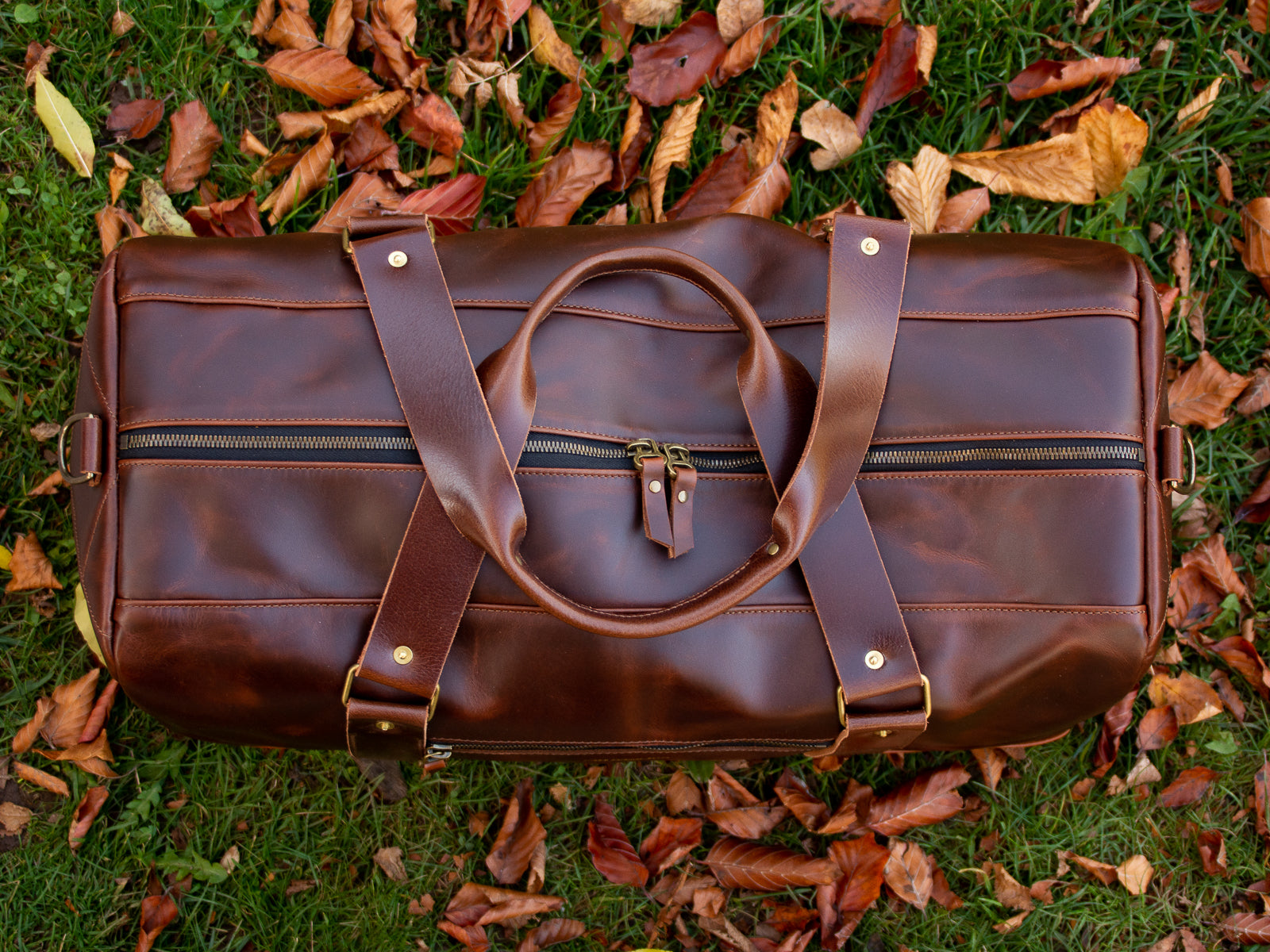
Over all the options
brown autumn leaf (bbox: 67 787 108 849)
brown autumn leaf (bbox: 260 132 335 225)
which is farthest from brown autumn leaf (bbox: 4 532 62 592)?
brown autumn leaf (bbox: 260 132 335 225)

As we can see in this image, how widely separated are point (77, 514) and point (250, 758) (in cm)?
82

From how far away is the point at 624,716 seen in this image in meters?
1.61

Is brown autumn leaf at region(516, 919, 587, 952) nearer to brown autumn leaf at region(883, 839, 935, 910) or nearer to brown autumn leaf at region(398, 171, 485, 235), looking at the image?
brown autumn leaf at region(883, 839, 935, 910)

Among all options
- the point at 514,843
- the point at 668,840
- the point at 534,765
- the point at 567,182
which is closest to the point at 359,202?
the point at 567,182

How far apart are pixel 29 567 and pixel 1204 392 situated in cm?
310

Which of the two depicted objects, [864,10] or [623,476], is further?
[864,10]

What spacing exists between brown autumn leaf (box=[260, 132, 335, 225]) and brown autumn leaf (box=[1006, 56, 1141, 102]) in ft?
5.96

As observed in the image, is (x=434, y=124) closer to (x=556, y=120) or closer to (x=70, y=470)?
(x=556, y=120)

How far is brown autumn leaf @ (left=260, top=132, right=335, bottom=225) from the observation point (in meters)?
2.11

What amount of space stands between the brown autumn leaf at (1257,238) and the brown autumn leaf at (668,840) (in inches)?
83.3

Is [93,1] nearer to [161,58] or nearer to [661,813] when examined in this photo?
[161,58]

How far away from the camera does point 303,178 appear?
2.12 meters

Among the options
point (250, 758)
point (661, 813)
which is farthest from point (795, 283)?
point (250, 758)

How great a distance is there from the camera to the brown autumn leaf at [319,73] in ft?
6.89
